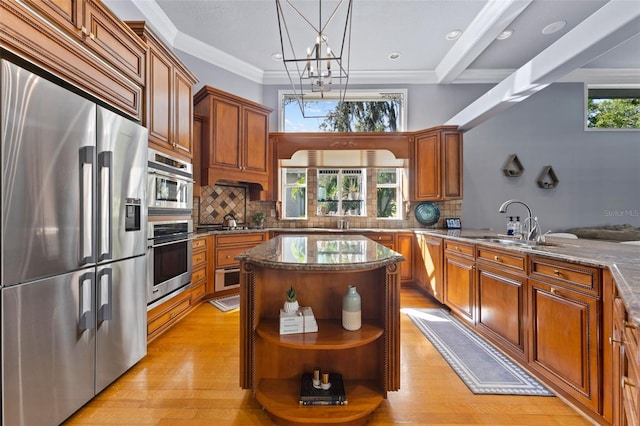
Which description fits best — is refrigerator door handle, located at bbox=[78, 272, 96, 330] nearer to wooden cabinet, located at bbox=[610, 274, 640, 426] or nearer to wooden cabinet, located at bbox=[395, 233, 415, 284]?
wooden cabinet, located at bbox=[610, 274, 640, 426]

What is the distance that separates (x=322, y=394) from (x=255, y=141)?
3302 millimetres

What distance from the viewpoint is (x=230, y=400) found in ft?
5.27

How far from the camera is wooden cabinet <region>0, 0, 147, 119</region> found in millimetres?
1220

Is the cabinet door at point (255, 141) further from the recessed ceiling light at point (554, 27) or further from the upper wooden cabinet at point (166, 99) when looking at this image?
the recessed ceiling light at point (554, 27)

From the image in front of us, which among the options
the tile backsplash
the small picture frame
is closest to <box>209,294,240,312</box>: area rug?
the tile backsplash

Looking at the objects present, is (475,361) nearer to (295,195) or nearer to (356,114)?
(295,195)

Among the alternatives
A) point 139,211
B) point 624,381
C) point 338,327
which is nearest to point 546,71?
point 624,381

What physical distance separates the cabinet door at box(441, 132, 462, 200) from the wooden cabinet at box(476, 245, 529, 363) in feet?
5.29

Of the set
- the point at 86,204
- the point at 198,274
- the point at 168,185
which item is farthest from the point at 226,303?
the point at 86,204

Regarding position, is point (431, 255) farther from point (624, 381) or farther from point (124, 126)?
point (124, 126)

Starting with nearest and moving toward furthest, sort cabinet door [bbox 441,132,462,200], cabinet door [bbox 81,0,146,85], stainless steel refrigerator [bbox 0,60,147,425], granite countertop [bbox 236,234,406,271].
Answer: stainless steel refrigerator [bbox 0,60,147,425] < granite countertop [bbox 236,234,406,271] < cabinet door [bbox 81,0,146,85] < cabinet door [bbox 441,132,462,200]

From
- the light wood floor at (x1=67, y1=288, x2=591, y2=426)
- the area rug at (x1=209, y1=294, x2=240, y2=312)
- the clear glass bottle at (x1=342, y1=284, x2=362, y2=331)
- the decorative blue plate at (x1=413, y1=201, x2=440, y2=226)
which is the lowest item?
the light wood floor at (x1=67, y1=288, x2=591, y2=426)

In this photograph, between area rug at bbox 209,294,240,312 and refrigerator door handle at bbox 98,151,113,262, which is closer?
refrigerator door handle at bbox 98,151,113,262

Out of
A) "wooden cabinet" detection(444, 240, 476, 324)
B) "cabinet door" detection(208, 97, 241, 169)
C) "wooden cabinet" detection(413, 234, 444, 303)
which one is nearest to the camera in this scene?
"wooden cabinet" detection(444, 240, 476, 324)
